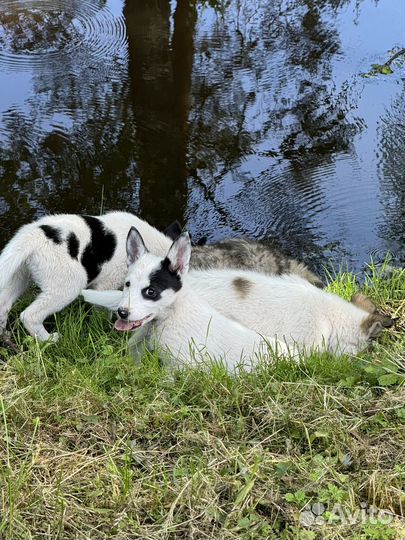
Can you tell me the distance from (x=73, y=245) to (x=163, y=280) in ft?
2.81

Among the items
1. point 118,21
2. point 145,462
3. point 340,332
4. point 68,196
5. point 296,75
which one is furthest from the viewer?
point 118,21

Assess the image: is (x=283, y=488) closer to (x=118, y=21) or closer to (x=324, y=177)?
(x=324, y=177)

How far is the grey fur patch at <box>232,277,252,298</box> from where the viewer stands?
537 centimetres

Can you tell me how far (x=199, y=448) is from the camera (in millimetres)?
3684

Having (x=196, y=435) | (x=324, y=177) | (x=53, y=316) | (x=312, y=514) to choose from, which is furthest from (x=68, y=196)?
(x=312, y=514)

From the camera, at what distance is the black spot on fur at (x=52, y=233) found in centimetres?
509

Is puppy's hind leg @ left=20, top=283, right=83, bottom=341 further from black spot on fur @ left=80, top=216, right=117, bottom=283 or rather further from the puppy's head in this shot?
the puppy's head

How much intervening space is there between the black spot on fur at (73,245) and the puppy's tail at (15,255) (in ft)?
0.81

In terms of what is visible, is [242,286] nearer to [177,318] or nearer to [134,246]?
[177,318]

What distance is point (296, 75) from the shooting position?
34.0 ft

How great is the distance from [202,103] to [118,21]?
2.98m

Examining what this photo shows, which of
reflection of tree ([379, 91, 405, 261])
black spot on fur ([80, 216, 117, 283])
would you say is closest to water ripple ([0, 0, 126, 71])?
reflection of tree ([379, 91, 405, 261])

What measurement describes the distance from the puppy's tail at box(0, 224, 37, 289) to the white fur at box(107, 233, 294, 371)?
77 cm

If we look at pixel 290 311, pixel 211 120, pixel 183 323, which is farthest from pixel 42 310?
pixel 211 120
